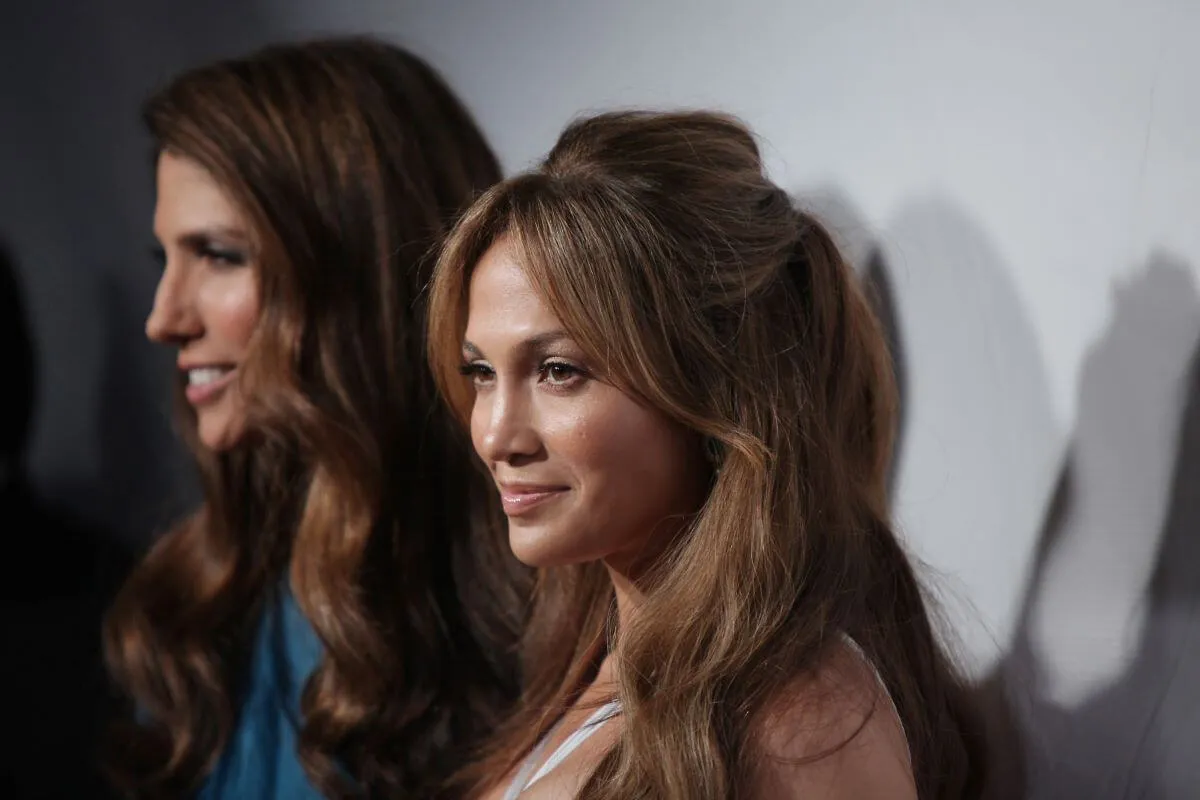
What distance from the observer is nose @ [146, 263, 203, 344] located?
1.82 m

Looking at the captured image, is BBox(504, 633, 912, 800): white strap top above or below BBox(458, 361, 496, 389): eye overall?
below

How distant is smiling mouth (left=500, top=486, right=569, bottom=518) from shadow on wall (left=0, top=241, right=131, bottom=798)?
1.28 metres

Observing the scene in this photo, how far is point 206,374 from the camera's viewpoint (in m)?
1.88

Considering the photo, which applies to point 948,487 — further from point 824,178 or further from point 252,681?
point 252,681

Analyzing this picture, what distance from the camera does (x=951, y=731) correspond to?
1391 mm

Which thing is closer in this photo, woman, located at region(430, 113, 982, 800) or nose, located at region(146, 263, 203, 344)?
woman, located at region(430, 113, 982, 800)

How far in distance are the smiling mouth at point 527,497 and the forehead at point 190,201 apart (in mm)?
689

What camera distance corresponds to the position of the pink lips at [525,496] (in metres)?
1.30

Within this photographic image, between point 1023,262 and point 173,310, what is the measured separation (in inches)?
42.0

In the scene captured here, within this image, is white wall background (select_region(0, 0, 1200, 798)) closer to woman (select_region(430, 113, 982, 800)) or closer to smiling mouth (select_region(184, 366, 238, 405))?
woman (select_region(430, 113, 982, 800))

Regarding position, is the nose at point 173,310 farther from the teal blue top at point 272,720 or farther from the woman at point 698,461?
the woman at point 698,461

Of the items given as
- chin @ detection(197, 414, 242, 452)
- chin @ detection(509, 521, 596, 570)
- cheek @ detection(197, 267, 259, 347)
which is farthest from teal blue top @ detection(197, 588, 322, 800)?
chin @ detection(509, 521, 596, 570)

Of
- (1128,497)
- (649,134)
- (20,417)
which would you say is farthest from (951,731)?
(20,417)

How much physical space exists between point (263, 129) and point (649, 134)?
0.68 meters
